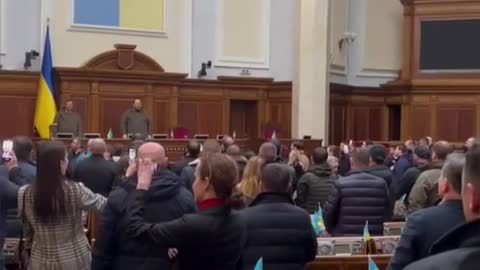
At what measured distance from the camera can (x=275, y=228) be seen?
4.98 metres

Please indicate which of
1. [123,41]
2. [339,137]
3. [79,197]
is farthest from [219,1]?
[79,197]

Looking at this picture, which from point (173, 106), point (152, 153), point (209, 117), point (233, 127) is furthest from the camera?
point (233, 127)

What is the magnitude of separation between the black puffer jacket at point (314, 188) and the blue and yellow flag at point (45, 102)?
1039cm

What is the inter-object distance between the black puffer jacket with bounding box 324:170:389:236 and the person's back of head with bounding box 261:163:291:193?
2225 millimetres

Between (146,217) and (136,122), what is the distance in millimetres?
13715

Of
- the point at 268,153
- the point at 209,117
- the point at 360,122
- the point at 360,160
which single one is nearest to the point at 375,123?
the point at 360,122

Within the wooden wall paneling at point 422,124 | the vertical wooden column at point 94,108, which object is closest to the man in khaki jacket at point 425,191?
the vertical wooden column at point 94,108

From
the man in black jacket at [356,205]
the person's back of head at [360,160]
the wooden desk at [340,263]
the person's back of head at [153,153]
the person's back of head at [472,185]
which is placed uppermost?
the person's back of head at [472,185]

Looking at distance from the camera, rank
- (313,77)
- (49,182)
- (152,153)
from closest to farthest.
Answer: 1. (152,153)
2. (49,182)
3. (313,77)

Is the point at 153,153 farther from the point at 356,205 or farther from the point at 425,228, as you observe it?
the point at 356,205

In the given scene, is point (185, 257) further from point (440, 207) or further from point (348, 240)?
point (348, 240)

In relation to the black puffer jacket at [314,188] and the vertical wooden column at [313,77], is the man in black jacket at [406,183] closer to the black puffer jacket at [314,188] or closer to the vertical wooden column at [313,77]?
the black puffer jacket at [314,188]

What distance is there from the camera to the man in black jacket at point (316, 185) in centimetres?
853

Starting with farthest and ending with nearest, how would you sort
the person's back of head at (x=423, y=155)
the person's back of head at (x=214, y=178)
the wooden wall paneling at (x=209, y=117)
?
1. the wooden wall paneling at (x=209, y=117)
2. the person's back of head at (x=423, y=155)
3. the person's back of head at (x=214, y=178)
